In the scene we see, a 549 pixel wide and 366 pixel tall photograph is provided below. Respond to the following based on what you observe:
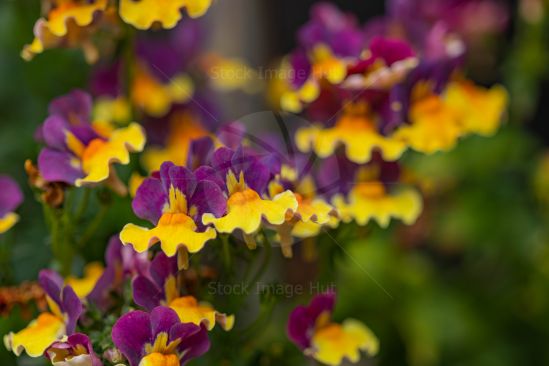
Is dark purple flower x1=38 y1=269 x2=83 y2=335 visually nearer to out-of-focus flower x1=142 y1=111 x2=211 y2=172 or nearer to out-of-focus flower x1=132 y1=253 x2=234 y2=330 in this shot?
out-of-focus flower x1=132 y1=253 x2=234 y2=330

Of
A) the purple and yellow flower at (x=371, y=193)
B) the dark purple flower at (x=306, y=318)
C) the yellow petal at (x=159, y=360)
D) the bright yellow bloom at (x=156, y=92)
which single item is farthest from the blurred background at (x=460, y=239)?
the yellow petal at (x=159, y=360)

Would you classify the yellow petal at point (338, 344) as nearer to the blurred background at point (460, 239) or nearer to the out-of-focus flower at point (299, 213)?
the out-of-focus flower at point (299, 213)

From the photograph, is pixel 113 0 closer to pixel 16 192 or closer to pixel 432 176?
pixel 16 192

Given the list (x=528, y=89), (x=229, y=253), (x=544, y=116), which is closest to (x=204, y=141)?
(x=229, y=253)

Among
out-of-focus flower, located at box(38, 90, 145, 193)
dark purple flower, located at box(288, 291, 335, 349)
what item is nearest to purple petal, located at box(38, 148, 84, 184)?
out-of-focus flower, located at box(38, 90, 145, 193)

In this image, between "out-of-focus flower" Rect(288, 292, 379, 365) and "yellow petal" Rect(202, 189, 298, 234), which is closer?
"yellow petal" Rect(202, 189, 298, 234)

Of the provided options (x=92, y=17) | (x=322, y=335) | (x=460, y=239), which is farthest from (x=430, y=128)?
(x=460, y=239)

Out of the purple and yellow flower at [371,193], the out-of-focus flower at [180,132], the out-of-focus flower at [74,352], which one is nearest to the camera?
the out-of-focus flower at [74,352]
